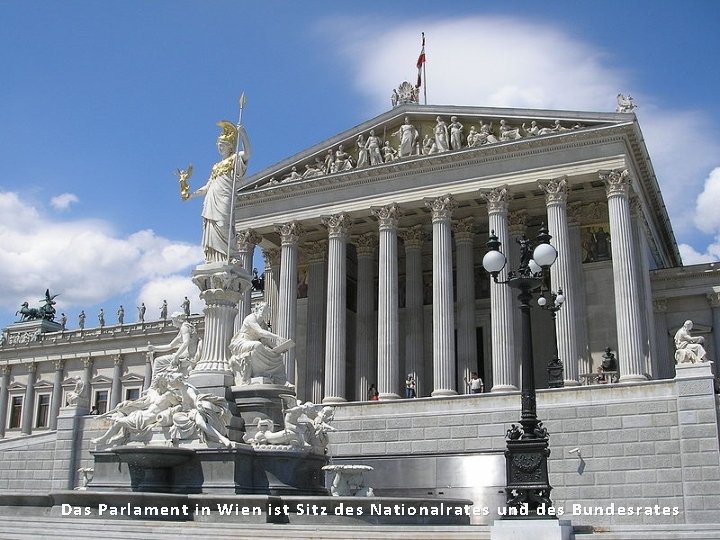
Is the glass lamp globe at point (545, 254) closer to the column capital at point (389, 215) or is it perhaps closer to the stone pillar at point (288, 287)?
the column capital at point (389, 215)

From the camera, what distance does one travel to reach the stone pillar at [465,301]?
43.1 m

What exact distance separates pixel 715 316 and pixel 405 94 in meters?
21.5

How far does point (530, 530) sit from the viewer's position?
42.5 feet

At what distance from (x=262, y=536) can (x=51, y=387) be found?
64.8m

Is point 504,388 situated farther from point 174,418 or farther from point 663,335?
point 174,418

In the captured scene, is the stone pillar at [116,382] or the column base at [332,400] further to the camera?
the stone pillar at [116,382]

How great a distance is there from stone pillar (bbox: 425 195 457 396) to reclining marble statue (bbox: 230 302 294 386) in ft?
59.5

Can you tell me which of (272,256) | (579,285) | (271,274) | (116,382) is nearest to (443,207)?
(579,285)

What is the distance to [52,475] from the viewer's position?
40.3 metres

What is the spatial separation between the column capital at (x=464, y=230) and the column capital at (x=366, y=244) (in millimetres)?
5401

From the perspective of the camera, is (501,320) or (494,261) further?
(501,320)

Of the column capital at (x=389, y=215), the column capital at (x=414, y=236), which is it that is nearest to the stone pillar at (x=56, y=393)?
the column capital at (x=414, y=236)

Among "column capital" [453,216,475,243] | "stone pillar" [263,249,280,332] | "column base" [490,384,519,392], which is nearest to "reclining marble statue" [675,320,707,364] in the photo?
"column base" [490,384,519,392]

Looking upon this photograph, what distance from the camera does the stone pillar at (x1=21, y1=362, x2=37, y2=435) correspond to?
73.5 meters
